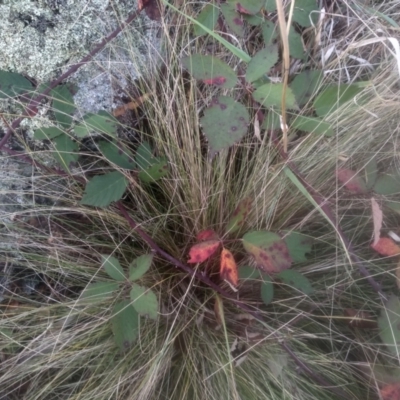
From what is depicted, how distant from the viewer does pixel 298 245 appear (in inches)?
39.9

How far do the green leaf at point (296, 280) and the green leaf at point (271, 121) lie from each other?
0.28 m

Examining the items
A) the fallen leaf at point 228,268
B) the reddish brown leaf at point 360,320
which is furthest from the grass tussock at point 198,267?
the fallen leaf at point 228,268

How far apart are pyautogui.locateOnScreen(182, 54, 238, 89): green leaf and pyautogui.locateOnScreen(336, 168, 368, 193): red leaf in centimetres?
28

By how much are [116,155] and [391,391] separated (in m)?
0.69

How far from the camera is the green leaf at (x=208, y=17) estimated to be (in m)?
1.05

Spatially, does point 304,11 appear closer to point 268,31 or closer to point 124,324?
point 268,31

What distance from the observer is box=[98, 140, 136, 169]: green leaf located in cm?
103

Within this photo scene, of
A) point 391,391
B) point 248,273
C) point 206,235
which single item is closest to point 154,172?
point 206,235

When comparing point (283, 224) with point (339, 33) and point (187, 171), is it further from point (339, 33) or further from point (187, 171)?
point (339, 33)

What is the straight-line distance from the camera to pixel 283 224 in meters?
1.09

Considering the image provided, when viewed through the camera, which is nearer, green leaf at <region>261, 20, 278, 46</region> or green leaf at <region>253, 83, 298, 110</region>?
green leaf at <region>253, 83, 298, 110</region>

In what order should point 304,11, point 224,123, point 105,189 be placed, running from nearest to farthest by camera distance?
point 224,123 < point 105,189 < point 304,11

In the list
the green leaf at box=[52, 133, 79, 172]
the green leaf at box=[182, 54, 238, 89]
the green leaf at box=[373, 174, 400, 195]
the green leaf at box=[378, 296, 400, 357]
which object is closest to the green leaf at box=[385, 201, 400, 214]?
the green leaf at box=[373, 174, 400, 195]

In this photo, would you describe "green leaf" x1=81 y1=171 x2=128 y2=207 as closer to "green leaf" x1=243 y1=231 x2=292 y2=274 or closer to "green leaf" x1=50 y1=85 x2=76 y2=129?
"green leaf" x1=50 y1=85 x2=76 y2=129
